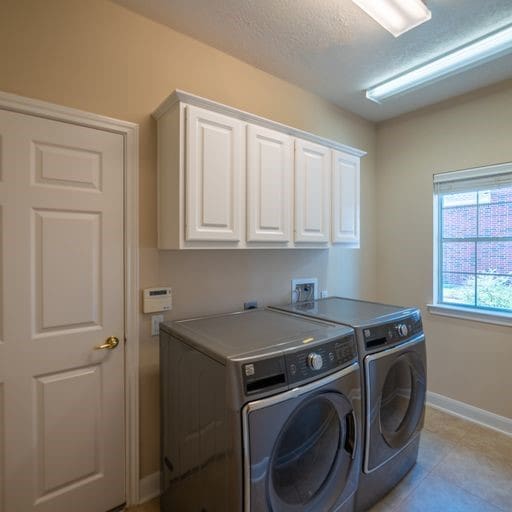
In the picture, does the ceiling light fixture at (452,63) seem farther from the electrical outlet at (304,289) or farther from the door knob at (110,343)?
the door knob at (110,343)

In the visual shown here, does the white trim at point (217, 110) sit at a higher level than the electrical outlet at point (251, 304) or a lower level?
higher

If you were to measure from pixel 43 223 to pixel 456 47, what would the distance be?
8.80 ft

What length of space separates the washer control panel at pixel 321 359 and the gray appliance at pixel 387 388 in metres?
0.12

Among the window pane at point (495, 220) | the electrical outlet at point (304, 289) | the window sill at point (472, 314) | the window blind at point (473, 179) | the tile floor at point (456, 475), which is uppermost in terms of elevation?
the window blind at point (473, 179)

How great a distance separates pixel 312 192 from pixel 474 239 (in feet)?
5.23

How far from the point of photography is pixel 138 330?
1.81 meters

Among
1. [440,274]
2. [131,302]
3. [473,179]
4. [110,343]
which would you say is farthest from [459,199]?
[110,343]

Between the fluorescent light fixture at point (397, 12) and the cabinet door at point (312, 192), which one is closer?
the fluorescent light fixture at point (397, 12)

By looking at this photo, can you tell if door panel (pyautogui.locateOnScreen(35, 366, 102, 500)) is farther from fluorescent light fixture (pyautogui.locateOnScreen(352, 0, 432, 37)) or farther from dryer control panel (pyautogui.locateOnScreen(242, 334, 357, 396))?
fluorescent light fixture (pyautogui.locateOnScreen(352, 0, 432, 37))

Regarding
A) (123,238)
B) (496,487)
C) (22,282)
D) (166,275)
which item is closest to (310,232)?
(166,275)

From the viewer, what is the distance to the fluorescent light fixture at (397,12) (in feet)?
5.02

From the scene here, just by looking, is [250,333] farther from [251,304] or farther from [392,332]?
[392,332]

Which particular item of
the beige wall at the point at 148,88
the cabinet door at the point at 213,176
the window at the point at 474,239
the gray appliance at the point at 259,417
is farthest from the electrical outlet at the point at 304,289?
the window at the point at 474,239

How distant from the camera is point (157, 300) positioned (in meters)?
1.84
